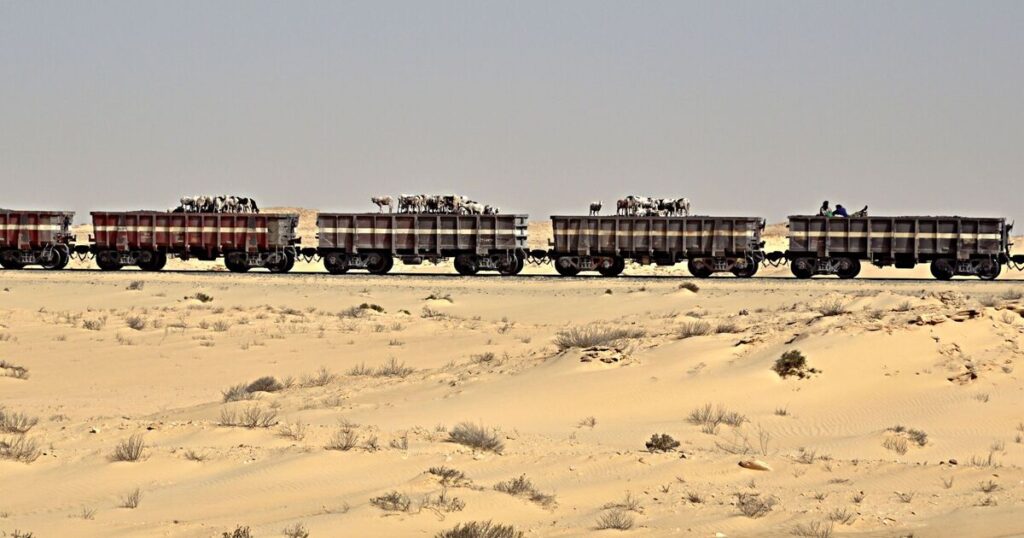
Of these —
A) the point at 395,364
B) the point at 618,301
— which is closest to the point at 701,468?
the point at 395,364

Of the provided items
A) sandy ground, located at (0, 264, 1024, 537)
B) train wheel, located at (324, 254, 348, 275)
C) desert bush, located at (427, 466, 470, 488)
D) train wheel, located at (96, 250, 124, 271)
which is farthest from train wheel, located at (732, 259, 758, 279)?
desert bush, located at (427, 466, 470, 488)

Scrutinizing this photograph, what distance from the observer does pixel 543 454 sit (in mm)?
12562

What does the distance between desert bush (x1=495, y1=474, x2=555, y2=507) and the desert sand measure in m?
0.02

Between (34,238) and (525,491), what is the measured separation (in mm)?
43359

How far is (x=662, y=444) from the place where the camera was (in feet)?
42.8

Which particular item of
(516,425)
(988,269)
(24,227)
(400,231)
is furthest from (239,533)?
(24,227)

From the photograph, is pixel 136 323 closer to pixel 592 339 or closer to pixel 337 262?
pixel 592 339

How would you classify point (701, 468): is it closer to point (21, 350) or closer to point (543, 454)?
point (543, 454)

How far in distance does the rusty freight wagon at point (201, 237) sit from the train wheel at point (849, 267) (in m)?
20.6

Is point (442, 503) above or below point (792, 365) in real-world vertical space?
below

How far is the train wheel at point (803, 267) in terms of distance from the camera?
4309 cm

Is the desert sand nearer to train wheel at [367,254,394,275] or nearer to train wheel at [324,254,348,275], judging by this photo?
train wheel at [367,254,394,275]

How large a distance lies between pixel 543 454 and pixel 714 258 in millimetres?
32239

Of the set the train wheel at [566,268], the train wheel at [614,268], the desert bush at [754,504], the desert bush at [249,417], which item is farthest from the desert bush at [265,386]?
the train wheel at [614,268]
